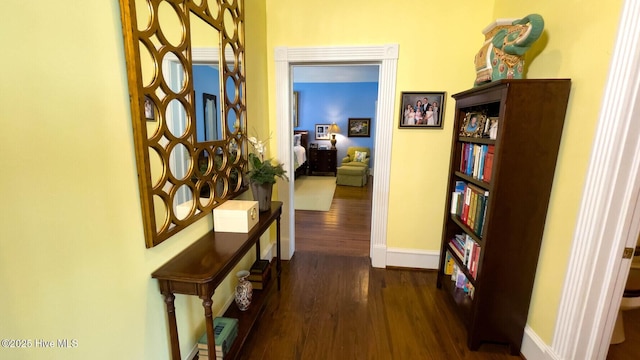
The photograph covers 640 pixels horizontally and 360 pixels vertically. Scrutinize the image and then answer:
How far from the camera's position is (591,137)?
1.26 meters

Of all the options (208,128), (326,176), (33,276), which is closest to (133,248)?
(33,276)

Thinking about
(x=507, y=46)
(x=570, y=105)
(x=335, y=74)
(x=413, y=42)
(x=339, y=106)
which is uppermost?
(x=335, y=74)

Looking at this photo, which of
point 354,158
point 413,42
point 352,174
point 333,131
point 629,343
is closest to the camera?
point 629,343

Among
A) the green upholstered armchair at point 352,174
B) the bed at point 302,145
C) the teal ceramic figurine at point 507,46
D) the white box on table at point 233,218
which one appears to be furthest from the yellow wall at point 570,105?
the bed at point 302,145

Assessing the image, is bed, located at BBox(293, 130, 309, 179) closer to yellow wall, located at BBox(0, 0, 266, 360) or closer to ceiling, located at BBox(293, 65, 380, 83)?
ceiling, located at BBox(293, 65, 380, 83)

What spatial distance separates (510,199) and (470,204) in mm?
418

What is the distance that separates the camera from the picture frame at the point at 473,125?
1.84m

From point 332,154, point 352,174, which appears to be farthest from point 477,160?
point 332,154

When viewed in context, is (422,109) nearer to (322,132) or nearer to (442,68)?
(442,68)

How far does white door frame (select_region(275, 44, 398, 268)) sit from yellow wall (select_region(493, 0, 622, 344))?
1.07 m

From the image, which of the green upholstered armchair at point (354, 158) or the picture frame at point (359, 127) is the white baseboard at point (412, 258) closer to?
the green upholstered armchair at point (354, 158)

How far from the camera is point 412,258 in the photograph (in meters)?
2.69

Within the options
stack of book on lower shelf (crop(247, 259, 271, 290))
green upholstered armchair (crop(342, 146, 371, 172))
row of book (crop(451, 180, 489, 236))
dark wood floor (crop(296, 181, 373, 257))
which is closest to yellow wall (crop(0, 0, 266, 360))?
stack of book on lower shelf (crop(247, 259, 271, 290))

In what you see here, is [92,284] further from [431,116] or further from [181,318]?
[431,116]
